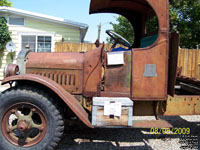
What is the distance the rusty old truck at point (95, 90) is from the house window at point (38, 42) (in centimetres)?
715

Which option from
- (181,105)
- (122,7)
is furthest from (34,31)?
(181,105)

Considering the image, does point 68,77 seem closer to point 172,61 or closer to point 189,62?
point 172,61

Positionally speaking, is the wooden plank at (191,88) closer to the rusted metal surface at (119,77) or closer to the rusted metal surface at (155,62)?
the rusted metal surface at (155,62)

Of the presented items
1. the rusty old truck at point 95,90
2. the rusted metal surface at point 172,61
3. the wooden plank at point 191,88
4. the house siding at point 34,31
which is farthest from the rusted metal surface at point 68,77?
the house siding at point 34,31

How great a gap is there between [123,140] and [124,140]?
0.06 feet

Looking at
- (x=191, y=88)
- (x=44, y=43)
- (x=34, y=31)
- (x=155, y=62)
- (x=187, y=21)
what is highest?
(x=187, y=21)

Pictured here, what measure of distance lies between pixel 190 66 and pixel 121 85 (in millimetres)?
7867

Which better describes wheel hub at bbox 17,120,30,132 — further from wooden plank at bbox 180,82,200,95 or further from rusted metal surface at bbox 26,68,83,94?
wooden plank at bbox 180,82,200,95

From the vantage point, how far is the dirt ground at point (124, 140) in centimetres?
342

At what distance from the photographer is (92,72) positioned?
3.17m

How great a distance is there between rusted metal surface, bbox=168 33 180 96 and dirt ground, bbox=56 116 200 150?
1066 millimetres

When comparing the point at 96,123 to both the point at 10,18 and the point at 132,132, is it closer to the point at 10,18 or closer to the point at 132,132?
the point at 132,132

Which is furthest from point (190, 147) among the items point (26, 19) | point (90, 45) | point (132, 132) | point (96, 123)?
point (26, 19)

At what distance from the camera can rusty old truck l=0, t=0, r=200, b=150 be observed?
2832 mm
